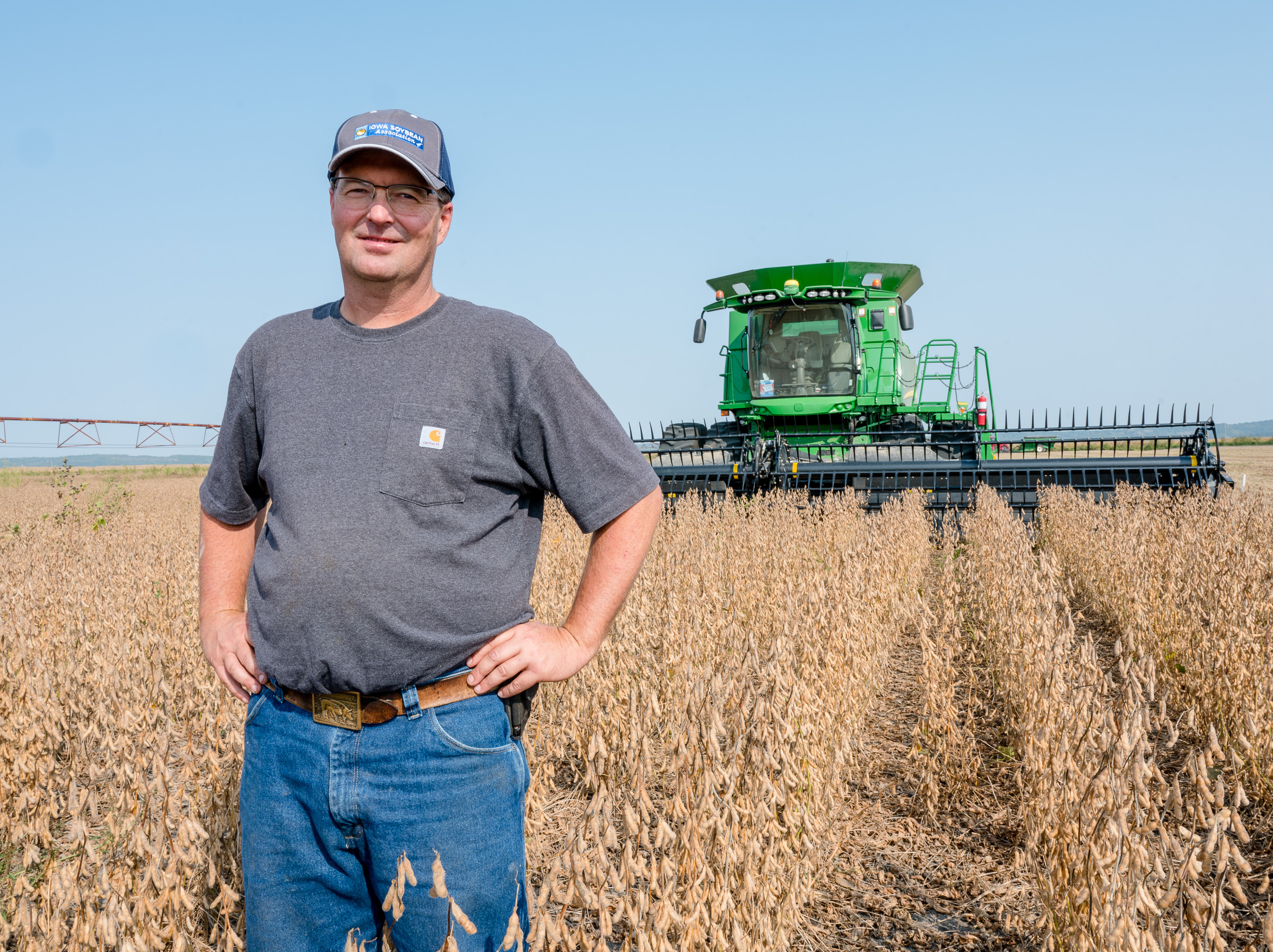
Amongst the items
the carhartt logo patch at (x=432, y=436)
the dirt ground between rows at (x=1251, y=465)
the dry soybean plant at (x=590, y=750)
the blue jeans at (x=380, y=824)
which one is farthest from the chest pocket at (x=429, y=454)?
the dirt ground between rows at (x=1251, y=465)

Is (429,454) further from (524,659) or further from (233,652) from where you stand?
(233,652)

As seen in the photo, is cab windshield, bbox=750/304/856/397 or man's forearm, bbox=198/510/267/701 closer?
man's forearm, bbox=198/510/267/701

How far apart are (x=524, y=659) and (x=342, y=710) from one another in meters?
0.32

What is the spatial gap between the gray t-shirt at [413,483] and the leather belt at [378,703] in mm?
22

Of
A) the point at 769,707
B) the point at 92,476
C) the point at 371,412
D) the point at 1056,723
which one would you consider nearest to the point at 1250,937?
the point at 1056,723

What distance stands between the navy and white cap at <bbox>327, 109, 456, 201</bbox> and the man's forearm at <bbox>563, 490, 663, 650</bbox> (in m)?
0.72

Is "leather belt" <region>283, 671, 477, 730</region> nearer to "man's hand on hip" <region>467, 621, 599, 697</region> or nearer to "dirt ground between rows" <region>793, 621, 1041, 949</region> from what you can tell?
"man's hand on hip" <region>467, 621, 599, 697</region>

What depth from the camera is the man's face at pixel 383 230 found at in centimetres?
156

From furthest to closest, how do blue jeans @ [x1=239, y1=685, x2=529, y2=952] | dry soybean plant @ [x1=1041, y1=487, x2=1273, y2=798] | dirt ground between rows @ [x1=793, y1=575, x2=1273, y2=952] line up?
dry soybean plant @ [x1=1041, y1=487, x2=1273, y2=798], dirt ground between rows @ [x1=793, y1=575, x2=1273, y2=952], blue jeans @ [x1=239, y1=685, x2=529, y2=952]

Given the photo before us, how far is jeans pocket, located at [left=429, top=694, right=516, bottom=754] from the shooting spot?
4.79 feet

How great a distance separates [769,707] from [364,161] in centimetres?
158

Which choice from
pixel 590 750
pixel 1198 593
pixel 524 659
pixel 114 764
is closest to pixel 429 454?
pixel 524 659

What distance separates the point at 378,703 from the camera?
1.48m

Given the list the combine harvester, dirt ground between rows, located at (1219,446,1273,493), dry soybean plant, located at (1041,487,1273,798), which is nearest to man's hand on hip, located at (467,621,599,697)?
dry soybean plant, located at (1041,487,1273,798)
